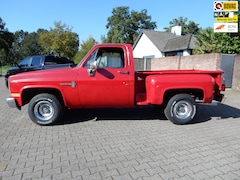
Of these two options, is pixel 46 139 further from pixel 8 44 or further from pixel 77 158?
pixel 8 44

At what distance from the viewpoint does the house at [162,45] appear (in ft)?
91.9

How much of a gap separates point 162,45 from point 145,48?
10.3 feet

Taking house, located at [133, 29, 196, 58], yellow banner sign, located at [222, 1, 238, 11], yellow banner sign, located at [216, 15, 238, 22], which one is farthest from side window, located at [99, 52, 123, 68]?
house, located at [133, 29, 196, 58]

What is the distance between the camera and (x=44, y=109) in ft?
18.7

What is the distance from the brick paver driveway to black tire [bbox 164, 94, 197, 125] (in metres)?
0.22

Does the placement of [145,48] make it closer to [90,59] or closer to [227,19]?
[227,19]

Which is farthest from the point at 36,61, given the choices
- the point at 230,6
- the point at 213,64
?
the point at 230,6

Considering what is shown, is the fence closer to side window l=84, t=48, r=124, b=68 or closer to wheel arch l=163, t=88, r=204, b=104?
wheel arch l=163, t=88, r=204, b=104

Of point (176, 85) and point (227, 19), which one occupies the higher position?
point (227, 19)

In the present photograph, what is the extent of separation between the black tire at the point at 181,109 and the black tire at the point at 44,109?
281 centimetres

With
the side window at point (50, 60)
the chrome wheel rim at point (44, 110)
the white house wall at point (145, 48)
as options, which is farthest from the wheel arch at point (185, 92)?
the white house wall at point (145, 48)

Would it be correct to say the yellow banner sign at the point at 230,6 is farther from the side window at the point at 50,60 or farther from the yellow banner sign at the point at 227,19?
the side window at the point at 50,60

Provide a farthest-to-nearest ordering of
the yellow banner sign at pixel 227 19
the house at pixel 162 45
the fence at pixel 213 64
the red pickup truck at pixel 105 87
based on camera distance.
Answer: the house at pixel 162 45 < the yellow banner sign at pixel 227 19 < the fence at pixel 213 64 < the red pickup truck at pixel 105 87

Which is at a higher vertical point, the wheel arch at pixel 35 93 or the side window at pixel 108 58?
the side window at pixel 108 58
